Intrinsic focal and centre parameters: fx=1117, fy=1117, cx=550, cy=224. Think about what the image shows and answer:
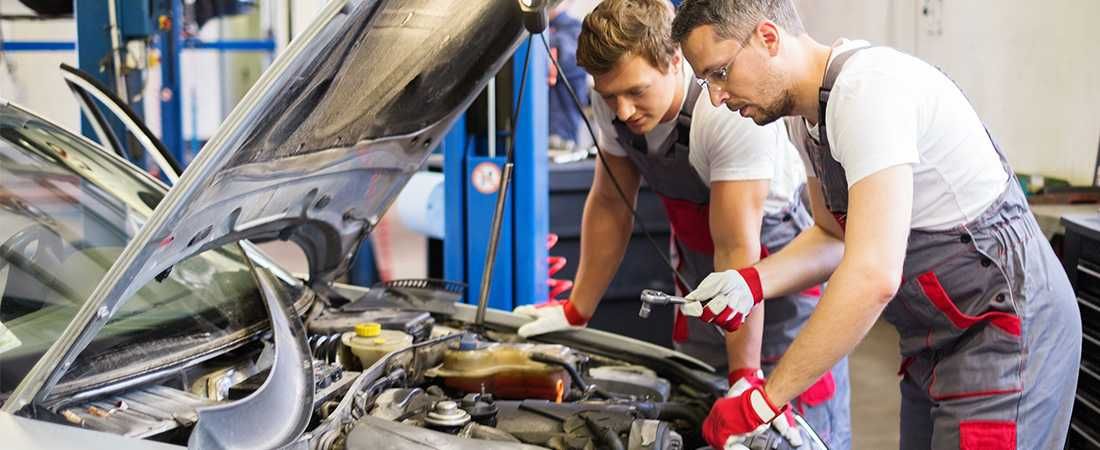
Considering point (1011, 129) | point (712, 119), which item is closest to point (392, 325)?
point (712, 119)

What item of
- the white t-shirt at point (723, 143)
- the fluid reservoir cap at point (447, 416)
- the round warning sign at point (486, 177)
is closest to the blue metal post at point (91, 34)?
the round warning sign at point (486, 177)

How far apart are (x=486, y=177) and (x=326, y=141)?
2.09 m

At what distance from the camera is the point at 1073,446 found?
11.4ft

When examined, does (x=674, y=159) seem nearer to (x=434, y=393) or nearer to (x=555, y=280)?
(x=434, y=393)

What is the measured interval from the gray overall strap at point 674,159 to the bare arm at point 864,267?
0.68 meters

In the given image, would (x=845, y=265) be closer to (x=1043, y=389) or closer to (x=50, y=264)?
(x=1043, y=389)

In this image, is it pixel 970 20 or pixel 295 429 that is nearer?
pixel 295 429

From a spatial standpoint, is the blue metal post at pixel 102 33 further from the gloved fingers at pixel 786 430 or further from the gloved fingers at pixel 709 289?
the gloved fingers at pixel 786 430

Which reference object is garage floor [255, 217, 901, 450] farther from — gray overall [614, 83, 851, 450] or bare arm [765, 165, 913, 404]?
bare arm [765, 165, 913, 404]

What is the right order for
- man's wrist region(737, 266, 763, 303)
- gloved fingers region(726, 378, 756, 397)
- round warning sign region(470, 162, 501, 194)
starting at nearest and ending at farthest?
gloved fingers region(726, 378, 756, 397)
man's wrist region(737, 266, 763, 303)
round warning sign region(470, 162, 501, 194)

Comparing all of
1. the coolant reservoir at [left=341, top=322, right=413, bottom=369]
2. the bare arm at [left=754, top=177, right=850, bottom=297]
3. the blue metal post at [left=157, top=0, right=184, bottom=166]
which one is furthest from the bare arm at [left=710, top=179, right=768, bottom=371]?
the blue metal post at [left=157, top=0, right=184, bottom=166]

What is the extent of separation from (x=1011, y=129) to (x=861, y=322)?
4.33 meters

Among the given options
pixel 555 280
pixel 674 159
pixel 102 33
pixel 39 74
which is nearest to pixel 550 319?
pixel 674 159

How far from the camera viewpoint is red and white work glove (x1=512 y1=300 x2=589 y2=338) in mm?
2514
